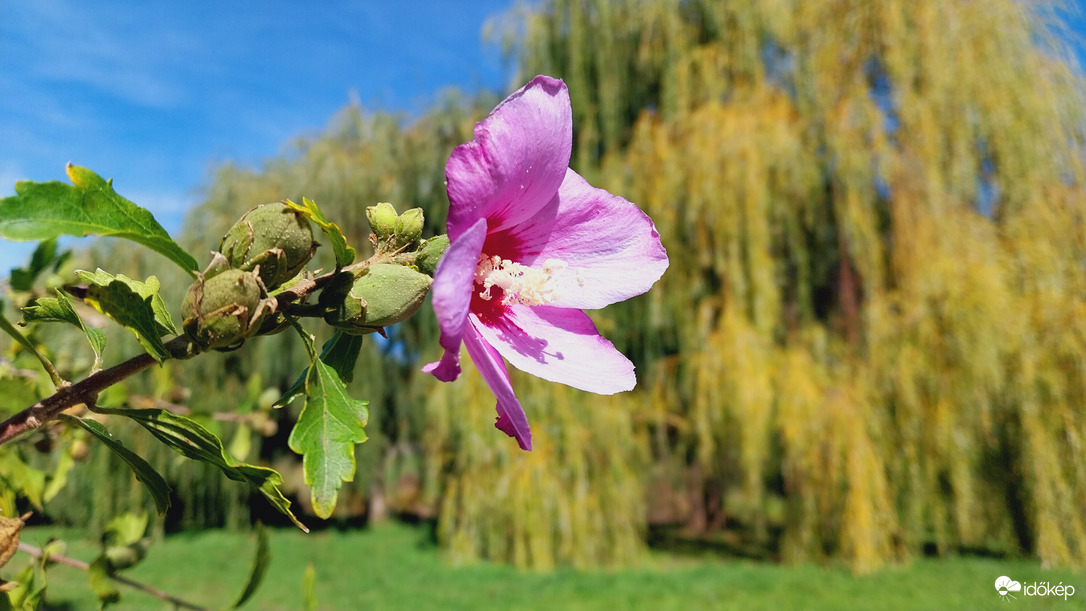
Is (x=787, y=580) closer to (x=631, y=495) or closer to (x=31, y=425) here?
(x=631, y=495)

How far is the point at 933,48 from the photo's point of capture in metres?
5.45

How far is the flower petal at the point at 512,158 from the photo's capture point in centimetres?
59

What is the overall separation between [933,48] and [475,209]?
19.3 ft

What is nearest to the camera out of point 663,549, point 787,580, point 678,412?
point 787,580

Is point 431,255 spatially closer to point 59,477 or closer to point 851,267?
point 59,477

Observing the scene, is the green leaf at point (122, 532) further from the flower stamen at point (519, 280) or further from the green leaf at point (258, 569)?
the flower stamen at point (519, 280)

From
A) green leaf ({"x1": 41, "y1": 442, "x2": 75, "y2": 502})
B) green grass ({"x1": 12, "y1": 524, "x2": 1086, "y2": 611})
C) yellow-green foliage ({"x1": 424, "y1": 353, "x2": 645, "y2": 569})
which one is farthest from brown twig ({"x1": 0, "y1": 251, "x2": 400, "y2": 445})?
yellow-green foliage ({"x1": 424, "y1": 353, "x2": 645, "y2": 569})

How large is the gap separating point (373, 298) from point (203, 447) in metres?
0.22

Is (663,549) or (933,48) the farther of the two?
(663,549)

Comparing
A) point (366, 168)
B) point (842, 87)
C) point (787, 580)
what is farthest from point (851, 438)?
point (366, 168)

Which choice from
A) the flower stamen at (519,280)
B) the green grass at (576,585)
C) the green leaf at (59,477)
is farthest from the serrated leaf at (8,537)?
the green grass at (576,585)

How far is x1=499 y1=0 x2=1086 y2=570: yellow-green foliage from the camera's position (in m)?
4.89

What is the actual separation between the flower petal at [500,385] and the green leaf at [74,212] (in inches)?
9.4

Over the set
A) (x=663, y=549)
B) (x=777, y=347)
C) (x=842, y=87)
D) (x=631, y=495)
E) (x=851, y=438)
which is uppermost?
(x=842, y=87)
